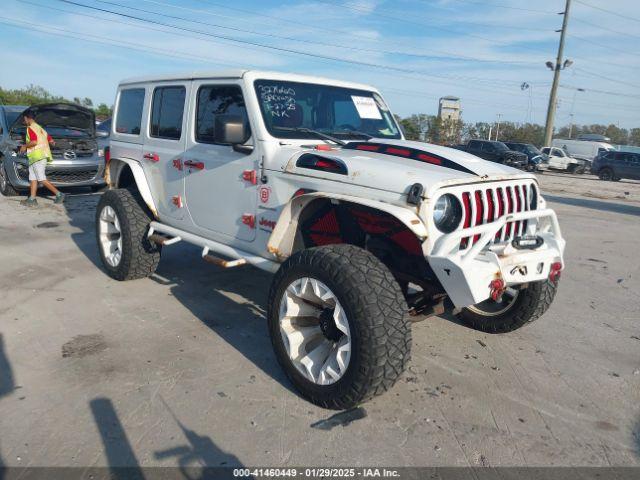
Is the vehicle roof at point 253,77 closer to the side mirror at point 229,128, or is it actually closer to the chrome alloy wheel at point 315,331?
the side mirror at point 229,128

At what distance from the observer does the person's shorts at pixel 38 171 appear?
908cm

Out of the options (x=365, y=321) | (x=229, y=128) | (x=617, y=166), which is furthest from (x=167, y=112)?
(x=617, y=166)

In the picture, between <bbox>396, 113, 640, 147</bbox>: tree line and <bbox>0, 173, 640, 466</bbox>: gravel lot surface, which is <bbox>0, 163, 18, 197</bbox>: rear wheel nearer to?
<bbox>0, 173, 640, 466</bbox>: gravel lot surface

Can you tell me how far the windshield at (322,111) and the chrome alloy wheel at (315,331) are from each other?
4.21 feet

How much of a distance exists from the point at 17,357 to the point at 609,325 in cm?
488

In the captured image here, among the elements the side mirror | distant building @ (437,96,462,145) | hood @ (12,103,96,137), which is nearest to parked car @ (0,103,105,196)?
hood @ (12,103,96,137)

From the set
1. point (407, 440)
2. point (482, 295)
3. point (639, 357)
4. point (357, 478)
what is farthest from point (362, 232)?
point (639, 357)

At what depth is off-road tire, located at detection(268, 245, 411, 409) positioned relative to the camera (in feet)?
8.66

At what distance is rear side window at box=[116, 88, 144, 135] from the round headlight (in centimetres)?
348

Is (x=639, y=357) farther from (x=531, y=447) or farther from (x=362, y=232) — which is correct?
(x=362, y=232)

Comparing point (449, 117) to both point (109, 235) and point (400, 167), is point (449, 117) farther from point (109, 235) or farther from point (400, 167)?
point (400, 167)

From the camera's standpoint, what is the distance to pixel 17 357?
11.6 feet

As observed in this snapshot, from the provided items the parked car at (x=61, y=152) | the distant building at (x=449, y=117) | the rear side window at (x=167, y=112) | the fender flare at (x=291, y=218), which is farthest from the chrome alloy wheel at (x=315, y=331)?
the distant building at (x=449, y=117)

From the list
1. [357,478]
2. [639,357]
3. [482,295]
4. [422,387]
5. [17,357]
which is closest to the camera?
[357,478]
